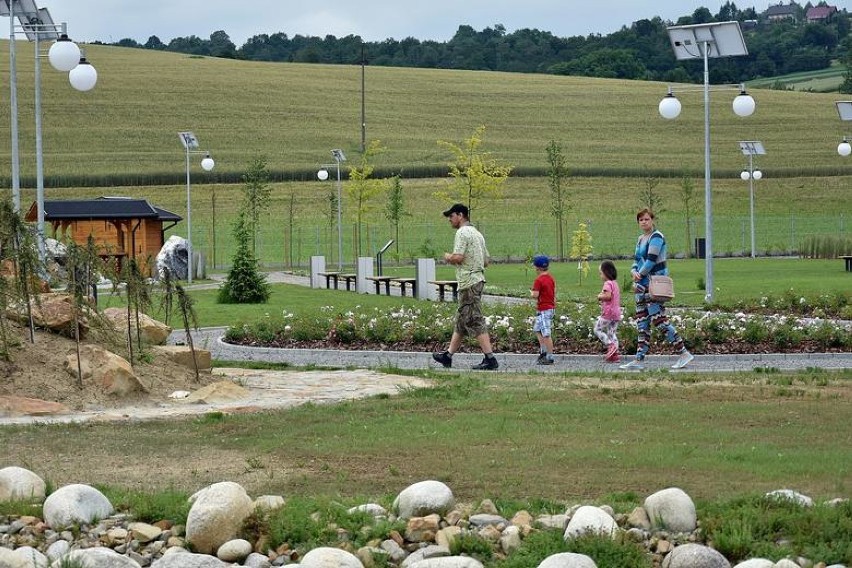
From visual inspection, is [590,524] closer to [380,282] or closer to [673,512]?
[673,512]

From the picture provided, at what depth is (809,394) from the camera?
44.5 ft

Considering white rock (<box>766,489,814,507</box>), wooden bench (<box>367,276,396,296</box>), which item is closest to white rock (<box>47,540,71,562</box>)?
white rock (<box>766,489,814,507</box>)

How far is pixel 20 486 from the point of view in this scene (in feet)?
27.5

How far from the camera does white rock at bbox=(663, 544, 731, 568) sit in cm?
690

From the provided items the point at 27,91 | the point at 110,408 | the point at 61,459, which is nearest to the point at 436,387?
the point at 110,408

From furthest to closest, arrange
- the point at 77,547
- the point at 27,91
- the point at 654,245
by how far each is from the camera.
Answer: the point at 27,91 < the point at 654,245 < the point at 77,547

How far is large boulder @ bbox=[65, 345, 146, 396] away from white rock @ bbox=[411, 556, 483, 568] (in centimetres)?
760

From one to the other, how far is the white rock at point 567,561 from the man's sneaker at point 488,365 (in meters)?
10.6

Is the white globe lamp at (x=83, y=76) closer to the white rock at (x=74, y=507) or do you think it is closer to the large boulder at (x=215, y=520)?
the white rock at (x=74, y=507)

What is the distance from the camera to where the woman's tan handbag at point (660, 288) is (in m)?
17.0

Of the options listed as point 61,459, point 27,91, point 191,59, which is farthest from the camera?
point 191,59

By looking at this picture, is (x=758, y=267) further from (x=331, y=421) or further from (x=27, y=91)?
(x=27, y=91)

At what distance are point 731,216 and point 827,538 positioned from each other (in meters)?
80.7

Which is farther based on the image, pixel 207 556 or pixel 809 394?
pixel 809 394
